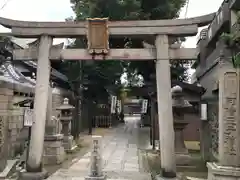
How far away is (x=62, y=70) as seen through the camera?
2228 centimetres

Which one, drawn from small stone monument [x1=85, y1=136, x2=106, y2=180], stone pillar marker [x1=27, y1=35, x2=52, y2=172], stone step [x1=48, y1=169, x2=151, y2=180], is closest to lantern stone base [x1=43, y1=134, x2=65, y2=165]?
stone step [x1=48, y1=169, x2=151, y2=180]

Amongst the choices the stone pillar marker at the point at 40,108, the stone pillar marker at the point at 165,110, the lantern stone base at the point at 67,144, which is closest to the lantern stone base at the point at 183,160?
the stone pillar marker at the point at 165,110

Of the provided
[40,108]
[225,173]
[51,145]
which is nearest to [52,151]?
[51,145]

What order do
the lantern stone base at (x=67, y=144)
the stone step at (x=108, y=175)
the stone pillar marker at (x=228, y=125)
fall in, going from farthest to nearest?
the lantern stone base at (x=67, y=144) → the stone step at (x=108, y=175) → the stone pillar marker at (x=228, y=125)

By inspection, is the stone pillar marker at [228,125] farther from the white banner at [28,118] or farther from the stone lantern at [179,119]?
the white banner at [28,118]

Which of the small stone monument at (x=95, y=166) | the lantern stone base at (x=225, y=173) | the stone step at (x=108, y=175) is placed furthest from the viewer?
the stone step at (x=108, y=175)

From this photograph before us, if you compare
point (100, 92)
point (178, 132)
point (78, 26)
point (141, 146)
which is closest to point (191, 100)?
point (141, 146)

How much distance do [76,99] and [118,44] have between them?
5266mm

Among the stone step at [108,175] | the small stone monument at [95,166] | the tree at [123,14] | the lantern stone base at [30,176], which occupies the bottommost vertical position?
the stone step at [108,175]

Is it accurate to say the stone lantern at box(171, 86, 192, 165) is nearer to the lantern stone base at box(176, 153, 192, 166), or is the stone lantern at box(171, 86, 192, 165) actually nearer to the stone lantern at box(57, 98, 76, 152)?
the lantern stone base at box(176, 153, 192, 166)

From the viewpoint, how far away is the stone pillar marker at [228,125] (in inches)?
269

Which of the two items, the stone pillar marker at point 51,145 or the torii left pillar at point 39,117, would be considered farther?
the stone pillar marker at point 51,145

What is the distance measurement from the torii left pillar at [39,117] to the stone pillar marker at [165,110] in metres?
3.51

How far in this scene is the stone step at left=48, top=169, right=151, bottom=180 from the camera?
895cm
